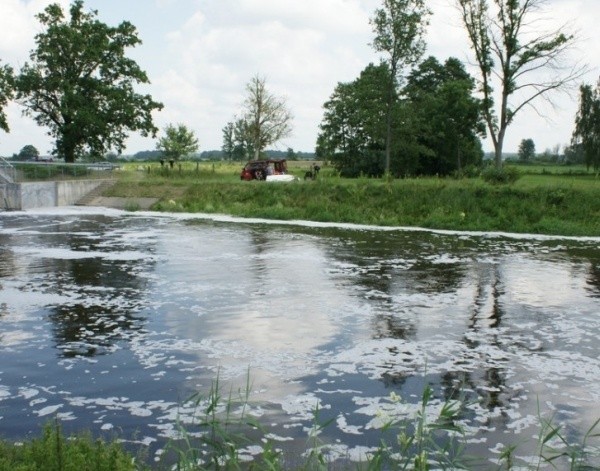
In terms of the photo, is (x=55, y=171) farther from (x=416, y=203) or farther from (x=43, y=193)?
(x=416, y=203)

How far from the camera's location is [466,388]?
7664 millimetres

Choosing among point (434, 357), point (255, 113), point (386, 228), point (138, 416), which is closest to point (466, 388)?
point (434, 357)

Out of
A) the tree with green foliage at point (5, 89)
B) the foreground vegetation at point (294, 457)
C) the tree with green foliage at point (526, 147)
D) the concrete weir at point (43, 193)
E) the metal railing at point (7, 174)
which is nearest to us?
the foreground vegetation at point (294, 457)

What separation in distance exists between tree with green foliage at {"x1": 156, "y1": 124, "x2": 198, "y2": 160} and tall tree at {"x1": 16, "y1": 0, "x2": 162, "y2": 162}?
131 feet

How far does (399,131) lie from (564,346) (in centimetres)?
4801

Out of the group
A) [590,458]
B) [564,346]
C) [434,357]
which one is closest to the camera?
[590,458]

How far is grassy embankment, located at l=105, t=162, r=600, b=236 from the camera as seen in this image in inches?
1080

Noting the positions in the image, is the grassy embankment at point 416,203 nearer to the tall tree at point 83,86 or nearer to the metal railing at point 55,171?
the metal railing at point 55,171

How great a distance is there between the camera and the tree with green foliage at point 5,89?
50000mm

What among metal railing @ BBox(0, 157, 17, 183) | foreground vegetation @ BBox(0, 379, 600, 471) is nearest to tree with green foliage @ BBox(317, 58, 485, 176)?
metal railing @ BBox(0, 157, 17, 183)

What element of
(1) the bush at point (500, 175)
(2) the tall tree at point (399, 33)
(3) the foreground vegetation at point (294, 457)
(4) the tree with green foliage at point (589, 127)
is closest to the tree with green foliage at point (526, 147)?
(4) the tree with green foliage at point (589, 127)

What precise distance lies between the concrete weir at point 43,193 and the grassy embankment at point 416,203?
5033 millimetres

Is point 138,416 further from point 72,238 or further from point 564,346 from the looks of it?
point 72,238

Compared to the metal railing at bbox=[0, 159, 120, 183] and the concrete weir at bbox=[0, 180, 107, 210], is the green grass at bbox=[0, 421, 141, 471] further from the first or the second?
the metal railing at bbox=[0, 159, 120, 183]
